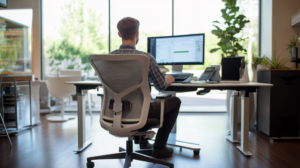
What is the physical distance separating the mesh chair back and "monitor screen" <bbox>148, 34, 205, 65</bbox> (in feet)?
3.70

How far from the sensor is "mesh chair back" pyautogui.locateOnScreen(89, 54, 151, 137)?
5.23 ft

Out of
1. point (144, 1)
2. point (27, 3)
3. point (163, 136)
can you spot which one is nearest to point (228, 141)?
point (163, 136)

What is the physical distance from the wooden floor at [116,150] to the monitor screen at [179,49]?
1012mm

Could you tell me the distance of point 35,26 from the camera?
4.89 meters

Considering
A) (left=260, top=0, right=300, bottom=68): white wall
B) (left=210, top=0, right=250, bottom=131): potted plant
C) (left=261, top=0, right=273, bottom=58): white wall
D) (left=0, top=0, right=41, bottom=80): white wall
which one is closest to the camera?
(left=210, top=0, right=250, bottom=131): potted plant

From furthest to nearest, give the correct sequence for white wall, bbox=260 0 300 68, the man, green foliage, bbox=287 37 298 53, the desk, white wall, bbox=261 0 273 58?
white wall, bbox=261 0 273 58 < white wall, bbox=260 0 300 68 < green foliage, bbox=287 37 298 53 < the desk < the man

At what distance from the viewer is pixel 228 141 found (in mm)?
2881

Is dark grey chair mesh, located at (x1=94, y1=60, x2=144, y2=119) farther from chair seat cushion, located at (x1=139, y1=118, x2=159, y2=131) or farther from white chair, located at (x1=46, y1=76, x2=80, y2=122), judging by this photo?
white chair, located at (x1=46, y1=76, x2=80, y2=122)

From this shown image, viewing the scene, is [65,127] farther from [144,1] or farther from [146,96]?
[144,1]

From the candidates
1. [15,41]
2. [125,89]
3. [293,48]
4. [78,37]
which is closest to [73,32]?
[78,37]

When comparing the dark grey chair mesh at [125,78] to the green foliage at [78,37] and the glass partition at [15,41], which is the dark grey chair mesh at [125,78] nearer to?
the glass partition at [15,41]

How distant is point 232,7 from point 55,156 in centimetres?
331

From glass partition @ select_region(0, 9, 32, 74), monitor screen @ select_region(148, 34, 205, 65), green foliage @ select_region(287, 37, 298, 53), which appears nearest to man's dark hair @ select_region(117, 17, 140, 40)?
monitor screen @ select_region(148, 34, 205, 65)

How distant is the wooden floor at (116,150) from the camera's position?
212 centimetres
